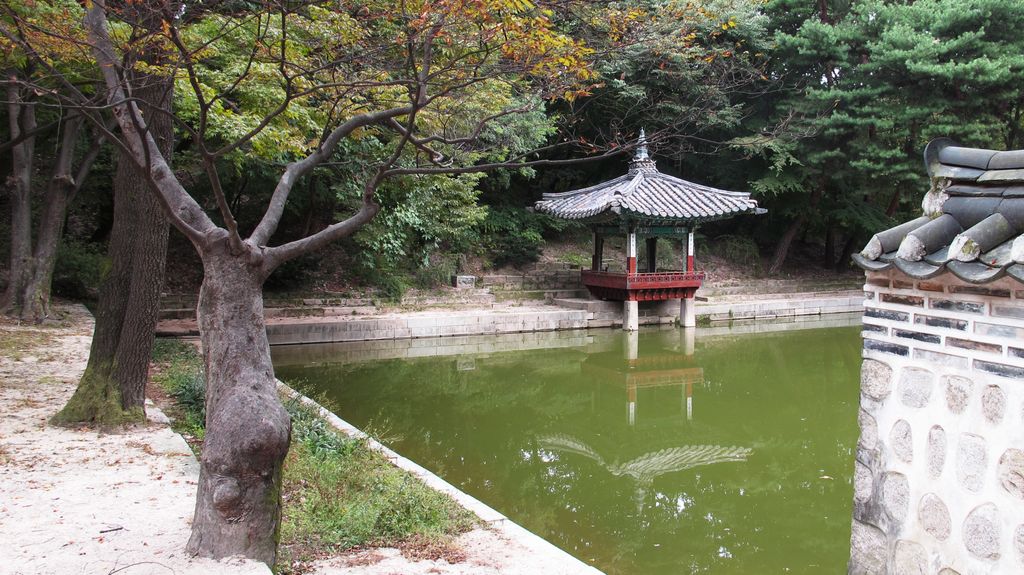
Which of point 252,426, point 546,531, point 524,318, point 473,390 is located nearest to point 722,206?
point 524,318

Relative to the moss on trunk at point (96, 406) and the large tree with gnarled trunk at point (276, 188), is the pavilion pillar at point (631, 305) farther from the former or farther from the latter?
the moss on trunk at point (96, 406)

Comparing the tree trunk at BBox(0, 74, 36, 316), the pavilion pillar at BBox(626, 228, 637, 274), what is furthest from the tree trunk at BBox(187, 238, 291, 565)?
the pavilion pillar at BBox(626, 228, 637, 274)

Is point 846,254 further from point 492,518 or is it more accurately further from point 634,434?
point 492,518

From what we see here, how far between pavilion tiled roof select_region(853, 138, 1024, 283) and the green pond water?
8.56 ft

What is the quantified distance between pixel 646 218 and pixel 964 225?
42.0ft

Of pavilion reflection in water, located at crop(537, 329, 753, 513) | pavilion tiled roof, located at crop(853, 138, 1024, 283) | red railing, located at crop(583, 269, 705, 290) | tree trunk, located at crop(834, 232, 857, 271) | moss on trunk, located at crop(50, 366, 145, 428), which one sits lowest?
pavilion reflection in water, located at crop(537, 329, 753, 513)

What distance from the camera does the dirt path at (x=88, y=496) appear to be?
2.96 meters

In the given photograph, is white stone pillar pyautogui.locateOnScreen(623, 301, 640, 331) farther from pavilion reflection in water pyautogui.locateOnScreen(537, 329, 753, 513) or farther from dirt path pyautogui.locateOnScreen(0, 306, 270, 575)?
dirt path pyautogui.locateOnScreen(0, 306, 270, 575)

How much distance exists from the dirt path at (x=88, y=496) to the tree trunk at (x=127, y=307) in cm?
24

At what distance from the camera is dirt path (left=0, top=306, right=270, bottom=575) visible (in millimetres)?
2955

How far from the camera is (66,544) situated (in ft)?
10.3

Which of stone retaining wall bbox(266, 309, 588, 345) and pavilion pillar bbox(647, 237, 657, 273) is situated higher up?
pavilion pillar bbox(647, 237, 657, 273)

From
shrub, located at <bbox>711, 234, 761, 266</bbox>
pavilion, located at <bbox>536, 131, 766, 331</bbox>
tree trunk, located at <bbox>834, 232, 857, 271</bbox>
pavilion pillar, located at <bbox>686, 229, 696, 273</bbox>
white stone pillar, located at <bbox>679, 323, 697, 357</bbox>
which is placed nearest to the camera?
white stone pillar, located at <bbox>679, 323, 697, 357</bbox>

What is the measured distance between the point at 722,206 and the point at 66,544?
46.9 ft
